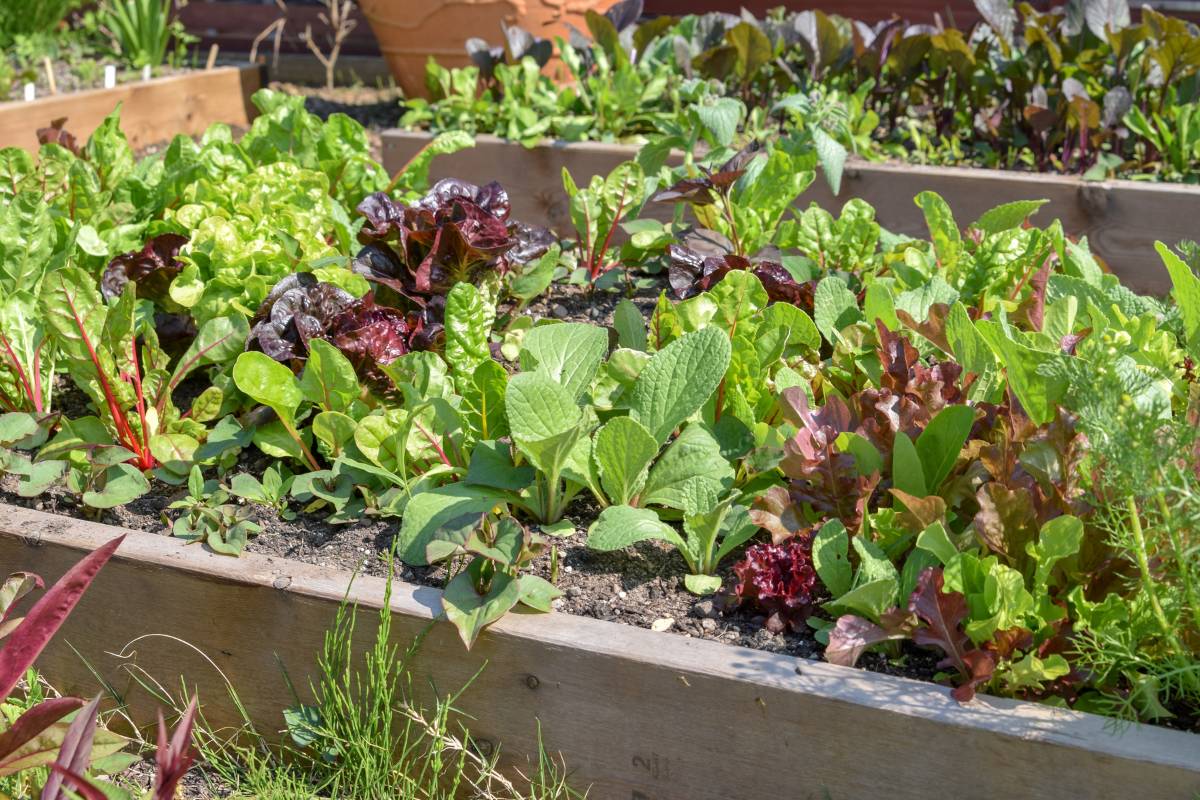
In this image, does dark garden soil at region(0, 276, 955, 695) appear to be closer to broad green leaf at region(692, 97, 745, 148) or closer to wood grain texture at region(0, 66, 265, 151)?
broad green leaf at region(692, 97, 745, 148)

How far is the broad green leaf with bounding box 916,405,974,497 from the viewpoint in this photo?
5.73 ft

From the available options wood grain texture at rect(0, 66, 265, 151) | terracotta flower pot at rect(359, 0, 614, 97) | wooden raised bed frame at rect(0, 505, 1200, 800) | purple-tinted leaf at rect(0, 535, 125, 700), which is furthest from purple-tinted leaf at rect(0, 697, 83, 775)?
terracotta flower pot at rect(359, 0, 614, 97)

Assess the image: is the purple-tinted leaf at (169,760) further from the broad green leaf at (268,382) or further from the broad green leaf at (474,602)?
the broad green leaf at (268,382)

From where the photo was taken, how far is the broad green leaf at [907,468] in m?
1.73

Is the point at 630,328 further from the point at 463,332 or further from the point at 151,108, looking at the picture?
the point at 151,108

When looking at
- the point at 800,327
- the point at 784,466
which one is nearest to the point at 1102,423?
the point at 784,466

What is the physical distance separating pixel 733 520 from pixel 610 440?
257mm

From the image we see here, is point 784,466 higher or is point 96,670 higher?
point 784,466

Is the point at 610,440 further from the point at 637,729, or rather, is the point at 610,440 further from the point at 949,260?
the point at 949,260

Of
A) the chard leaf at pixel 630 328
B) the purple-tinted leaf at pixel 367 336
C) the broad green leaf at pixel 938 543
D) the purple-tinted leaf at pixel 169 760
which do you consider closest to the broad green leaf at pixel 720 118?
the chard leaf at pixel 630 328

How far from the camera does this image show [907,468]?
5.72 feet

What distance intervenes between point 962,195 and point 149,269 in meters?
2.39

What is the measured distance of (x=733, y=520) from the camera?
187 cm

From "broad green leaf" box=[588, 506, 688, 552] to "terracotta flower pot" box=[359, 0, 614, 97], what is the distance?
388 centimetres
